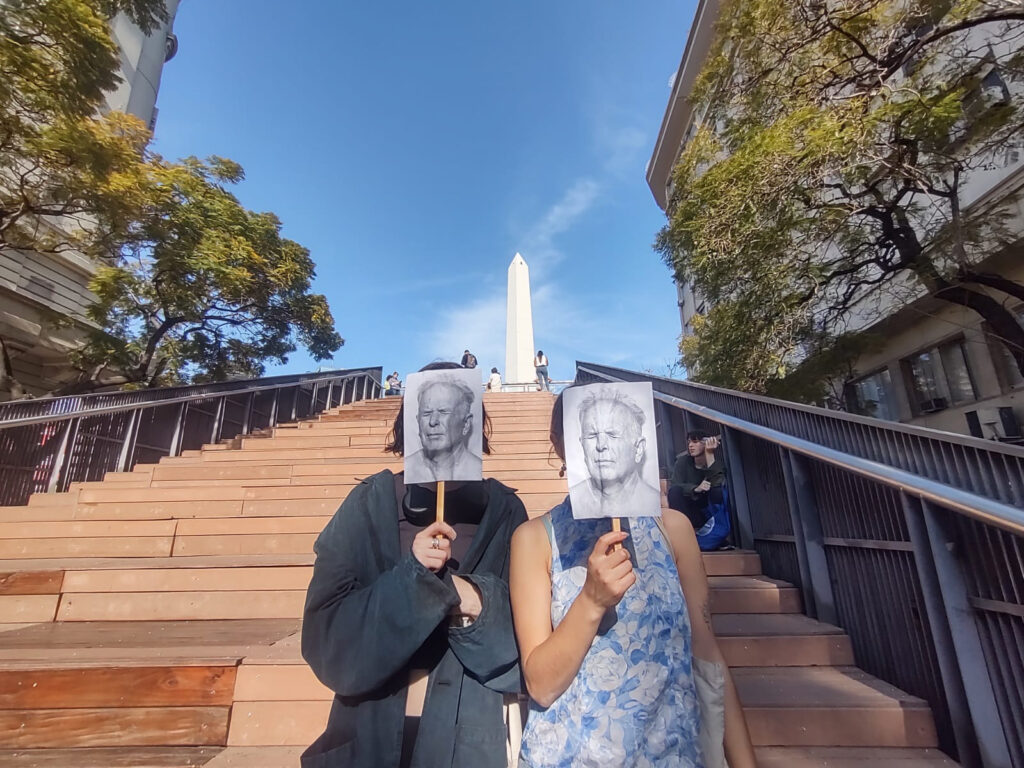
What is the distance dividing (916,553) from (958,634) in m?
0.30

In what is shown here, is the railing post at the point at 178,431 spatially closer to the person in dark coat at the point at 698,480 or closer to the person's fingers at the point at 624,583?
the person in dark coat at the point at 698,480

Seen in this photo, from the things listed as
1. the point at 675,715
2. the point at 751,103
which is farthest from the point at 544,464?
the point at 751,103

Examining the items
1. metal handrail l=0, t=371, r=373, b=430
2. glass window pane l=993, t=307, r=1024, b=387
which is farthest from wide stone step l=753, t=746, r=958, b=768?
glass window pane l=993, t=307, r=1024, b=387

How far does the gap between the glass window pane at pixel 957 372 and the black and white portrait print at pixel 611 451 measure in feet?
38.1

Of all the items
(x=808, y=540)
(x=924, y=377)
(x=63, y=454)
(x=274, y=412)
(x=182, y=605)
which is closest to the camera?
(x=808, y=540)

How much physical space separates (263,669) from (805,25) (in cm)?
935

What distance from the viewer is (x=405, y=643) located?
104cm

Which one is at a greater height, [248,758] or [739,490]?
[739,490]

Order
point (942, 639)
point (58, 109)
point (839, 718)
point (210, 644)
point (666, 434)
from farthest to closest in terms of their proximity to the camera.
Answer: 1. point (58, 109)
2. point (666, 434)
3. point (210, 644)
4. point (839, 718)
5. point (942, 639)

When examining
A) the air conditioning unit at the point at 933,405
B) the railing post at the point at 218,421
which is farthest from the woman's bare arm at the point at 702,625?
the air conditioning unit at the point at 933,405

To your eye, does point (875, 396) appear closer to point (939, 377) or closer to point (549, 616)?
point (939, 377)

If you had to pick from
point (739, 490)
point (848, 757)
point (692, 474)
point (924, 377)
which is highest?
point (924, 377)

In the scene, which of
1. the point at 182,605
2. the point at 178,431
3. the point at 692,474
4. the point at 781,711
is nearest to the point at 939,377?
the point at 692,474

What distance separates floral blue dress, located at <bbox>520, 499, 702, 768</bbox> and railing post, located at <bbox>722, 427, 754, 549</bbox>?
8.83 ft
